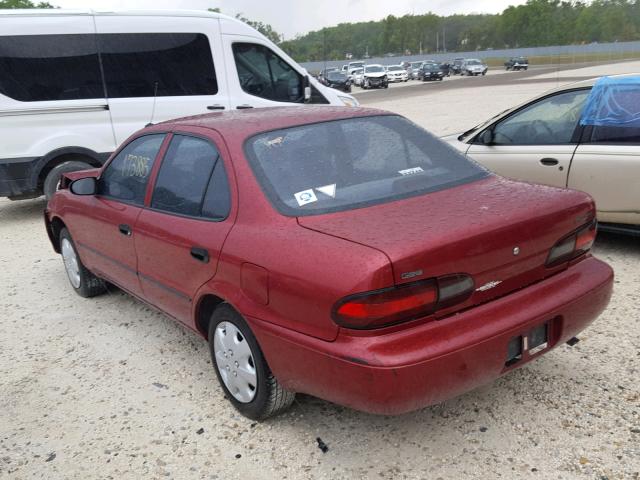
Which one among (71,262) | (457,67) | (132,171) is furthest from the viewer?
(457,67)

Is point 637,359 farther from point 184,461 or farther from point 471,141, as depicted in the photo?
point 471,141

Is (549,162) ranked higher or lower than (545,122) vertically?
lower

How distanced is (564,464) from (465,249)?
1027 mm

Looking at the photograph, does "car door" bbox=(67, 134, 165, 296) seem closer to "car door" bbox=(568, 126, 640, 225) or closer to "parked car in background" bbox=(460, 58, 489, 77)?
"car door" bbox=(568, 126, 640, 225)

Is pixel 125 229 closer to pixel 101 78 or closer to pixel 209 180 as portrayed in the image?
pixel 209 180

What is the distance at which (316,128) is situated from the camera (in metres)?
3.46

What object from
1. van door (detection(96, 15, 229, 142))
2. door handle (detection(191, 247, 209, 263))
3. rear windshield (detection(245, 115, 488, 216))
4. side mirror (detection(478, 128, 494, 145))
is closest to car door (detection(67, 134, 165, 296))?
door handle (detection(191, 247, 209, 263))

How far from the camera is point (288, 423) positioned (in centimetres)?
316

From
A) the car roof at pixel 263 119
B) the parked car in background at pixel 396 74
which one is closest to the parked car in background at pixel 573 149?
the car roof at pixel 263 119

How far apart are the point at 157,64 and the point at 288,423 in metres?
6.75

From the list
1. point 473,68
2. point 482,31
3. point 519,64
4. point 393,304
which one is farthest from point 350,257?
point 482,31

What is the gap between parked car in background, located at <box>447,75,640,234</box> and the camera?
196 inches

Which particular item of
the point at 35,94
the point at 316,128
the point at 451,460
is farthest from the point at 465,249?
the point at 35,94

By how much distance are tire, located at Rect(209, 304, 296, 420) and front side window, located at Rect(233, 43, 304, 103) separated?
21.7 feet
